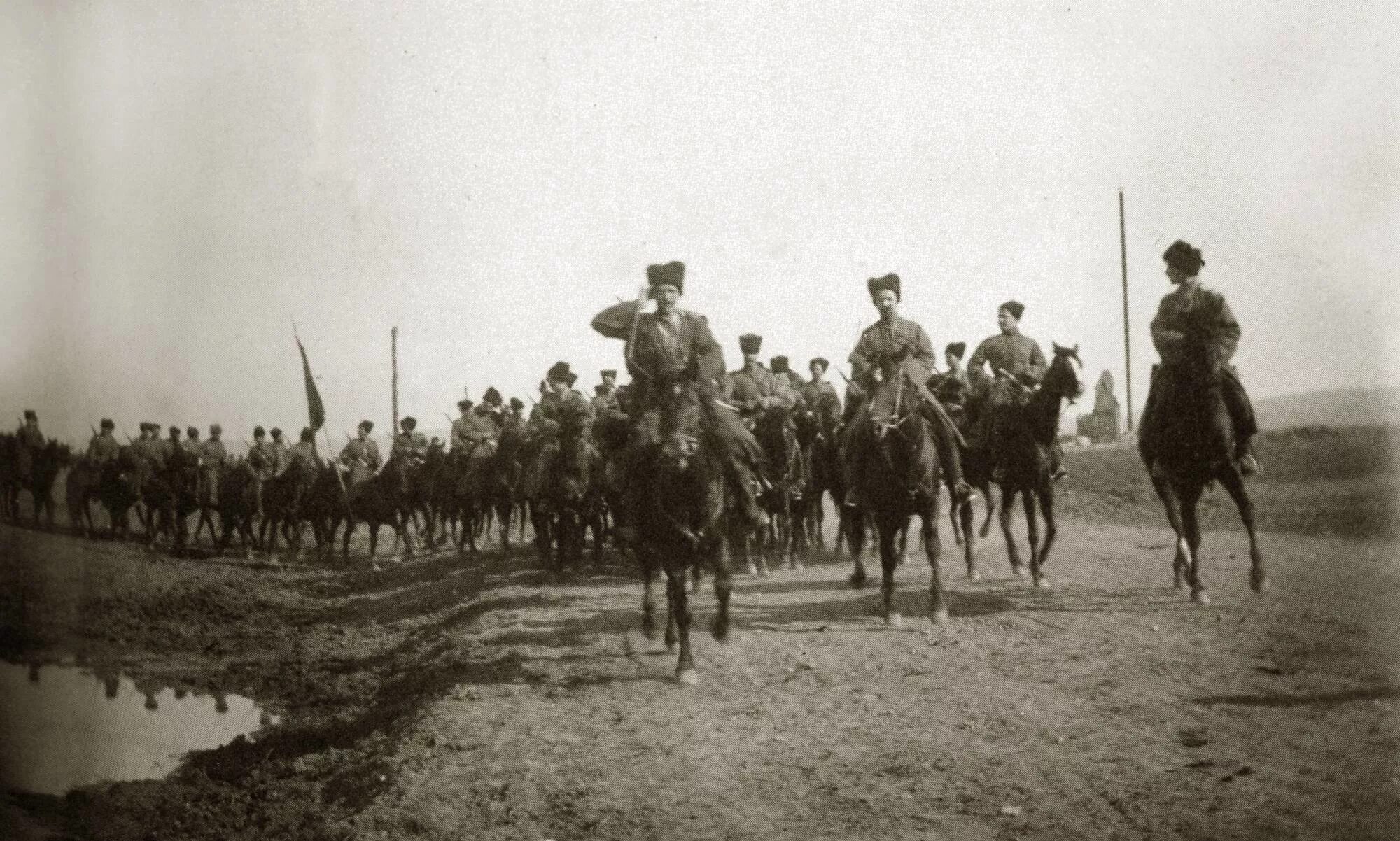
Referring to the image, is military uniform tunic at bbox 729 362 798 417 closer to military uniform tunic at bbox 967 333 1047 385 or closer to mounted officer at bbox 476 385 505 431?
military uniform tunic at bbox 967 333 1047 385

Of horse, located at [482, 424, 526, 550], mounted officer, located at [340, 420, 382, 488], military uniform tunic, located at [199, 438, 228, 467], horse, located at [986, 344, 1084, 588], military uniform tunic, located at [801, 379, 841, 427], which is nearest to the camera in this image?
horse, located at [986, 344, 1084, 588]

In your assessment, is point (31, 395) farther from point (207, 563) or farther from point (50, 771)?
point (207, 563)

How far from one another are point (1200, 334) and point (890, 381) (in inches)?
108

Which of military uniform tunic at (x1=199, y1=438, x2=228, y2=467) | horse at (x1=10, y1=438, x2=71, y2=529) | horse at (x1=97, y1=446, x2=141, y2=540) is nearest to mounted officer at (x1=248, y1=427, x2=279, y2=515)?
military uniform tunic at (x1=199, y1=438, x2=228, y2=467)

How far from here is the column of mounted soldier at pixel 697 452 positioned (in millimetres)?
8625

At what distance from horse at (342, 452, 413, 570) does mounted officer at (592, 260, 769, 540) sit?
1432cm

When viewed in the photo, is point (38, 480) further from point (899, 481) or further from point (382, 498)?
point (382, 498)

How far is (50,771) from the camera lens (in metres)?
7.22

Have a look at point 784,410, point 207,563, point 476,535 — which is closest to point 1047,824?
point 784,410

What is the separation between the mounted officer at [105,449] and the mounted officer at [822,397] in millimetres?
15314

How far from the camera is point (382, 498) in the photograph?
22141 millimetres

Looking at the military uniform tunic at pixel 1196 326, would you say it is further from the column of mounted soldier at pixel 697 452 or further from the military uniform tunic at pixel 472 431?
the military uniform tunic at pixel 472 431

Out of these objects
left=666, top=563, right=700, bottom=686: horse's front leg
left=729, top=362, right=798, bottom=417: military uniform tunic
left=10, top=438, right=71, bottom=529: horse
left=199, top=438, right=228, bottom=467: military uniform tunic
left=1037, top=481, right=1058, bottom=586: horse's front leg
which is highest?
left=729, top=362, right=798, bottom=417: military uniform tunic

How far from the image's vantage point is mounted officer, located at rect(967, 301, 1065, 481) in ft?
41.6
